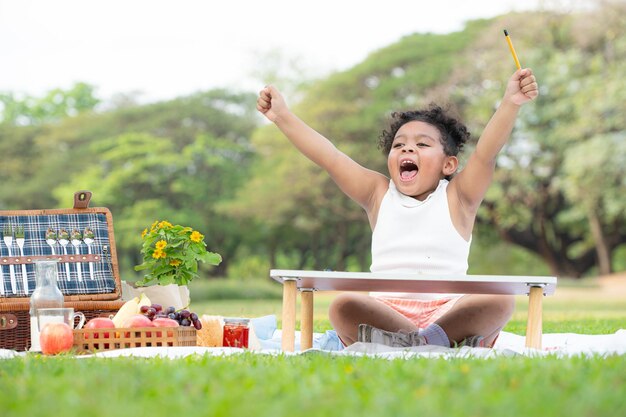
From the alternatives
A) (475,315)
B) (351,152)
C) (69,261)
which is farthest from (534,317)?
(351,152)

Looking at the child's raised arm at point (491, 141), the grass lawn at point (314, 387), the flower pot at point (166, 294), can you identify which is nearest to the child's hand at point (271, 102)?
the child's raised arm at point (491, 141)

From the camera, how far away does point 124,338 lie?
14.5 ft

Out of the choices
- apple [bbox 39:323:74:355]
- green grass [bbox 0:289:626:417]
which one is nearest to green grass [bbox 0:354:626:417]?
green grass [bbox 0:289:626:417]

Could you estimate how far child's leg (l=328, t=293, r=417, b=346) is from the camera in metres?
4.31

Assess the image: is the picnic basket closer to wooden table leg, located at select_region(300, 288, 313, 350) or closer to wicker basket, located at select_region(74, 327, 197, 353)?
wicker basket, located at select_region(74, 327, 197, 353)

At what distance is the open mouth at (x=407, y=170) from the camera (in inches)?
189

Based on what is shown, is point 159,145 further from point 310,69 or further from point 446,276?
point 446,276

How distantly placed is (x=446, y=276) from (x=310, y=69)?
102 feet

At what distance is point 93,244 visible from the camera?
5.23 metres

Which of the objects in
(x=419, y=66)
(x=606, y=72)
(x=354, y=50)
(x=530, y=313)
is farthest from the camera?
(x=354, y=50)

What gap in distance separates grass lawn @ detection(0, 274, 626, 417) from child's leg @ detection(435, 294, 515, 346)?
0.66m

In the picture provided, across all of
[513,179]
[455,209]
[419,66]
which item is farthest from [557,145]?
[455,209]

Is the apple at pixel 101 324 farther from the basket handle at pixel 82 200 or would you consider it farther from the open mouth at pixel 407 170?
the open mouth at pixel 407 170

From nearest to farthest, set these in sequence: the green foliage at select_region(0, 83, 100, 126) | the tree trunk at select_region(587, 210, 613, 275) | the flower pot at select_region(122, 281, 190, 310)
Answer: the flower pot at select_region(122, 281, 190, 310) → the tree trunk at select_region(587, 210, 613, 275) → the green foliage at select_region(0, 83, 100, 126)
